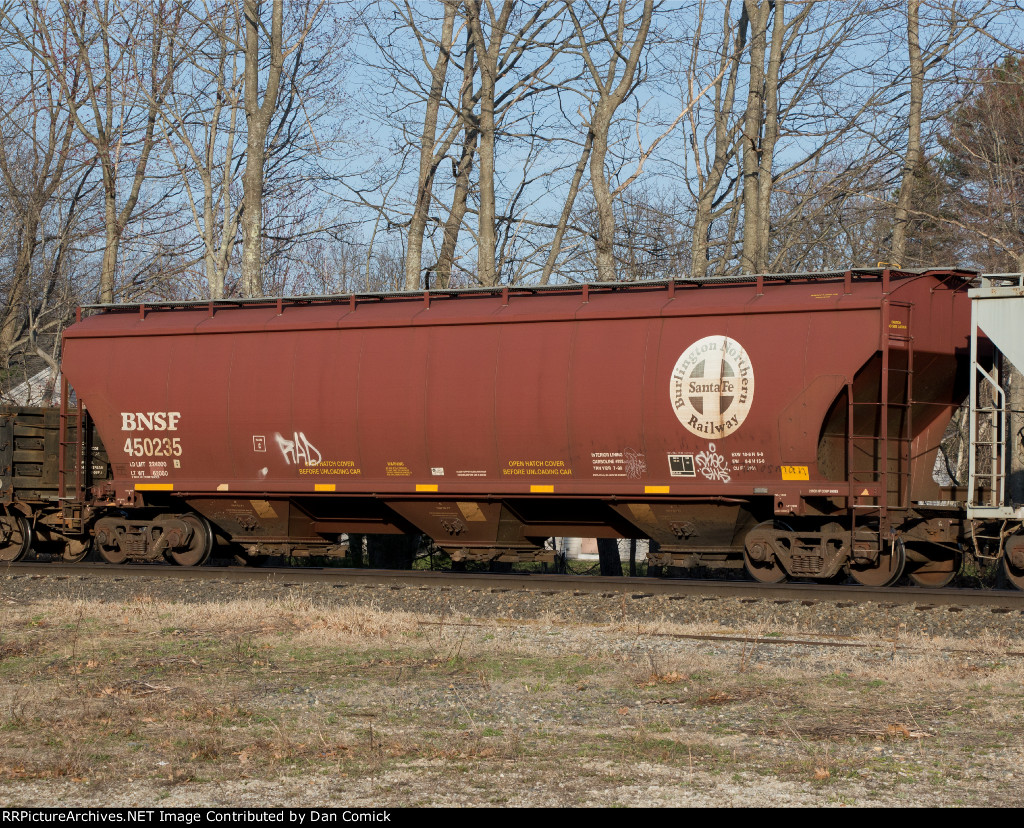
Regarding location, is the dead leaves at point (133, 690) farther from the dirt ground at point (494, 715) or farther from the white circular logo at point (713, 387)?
the white circular logo at point (713, 387)

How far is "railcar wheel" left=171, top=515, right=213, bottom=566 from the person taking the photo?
55.8ft

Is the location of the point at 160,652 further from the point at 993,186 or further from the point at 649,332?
the point at 993,186

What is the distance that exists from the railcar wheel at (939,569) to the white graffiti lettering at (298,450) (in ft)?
27.0

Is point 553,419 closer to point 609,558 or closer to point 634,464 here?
point 634,464

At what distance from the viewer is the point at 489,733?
23.5ft

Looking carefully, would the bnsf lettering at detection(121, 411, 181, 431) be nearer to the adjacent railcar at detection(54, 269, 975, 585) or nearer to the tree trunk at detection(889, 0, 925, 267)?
the adjacent railcar at detection(54, 269, 975, 585)

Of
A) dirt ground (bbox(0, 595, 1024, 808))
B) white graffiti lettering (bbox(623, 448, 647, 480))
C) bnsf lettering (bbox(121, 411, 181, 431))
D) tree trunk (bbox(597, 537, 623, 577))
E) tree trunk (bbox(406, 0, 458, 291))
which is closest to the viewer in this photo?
dirt ground (bbox(0, 595, 1024, 808))

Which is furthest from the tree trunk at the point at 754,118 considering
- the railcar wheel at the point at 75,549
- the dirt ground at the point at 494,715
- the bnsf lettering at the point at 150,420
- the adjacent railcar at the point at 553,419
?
the railcar wheel at the point at 75,549

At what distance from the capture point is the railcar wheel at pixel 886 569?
13688 millimetres

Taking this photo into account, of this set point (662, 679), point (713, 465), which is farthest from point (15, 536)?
point (662, 679)

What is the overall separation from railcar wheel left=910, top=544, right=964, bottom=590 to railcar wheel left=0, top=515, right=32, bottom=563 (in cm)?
1357

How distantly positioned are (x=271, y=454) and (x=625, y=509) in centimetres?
516

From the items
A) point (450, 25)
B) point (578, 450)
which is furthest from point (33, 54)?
point (578, 450)

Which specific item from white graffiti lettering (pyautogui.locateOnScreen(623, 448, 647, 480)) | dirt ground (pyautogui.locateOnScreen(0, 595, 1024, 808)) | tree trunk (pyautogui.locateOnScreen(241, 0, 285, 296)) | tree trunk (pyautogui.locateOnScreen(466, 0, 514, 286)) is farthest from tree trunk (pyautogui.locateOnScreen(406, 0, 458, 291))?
dirt ground (pyautogui.locateOnScreen(0, 595, 1024, 808))
